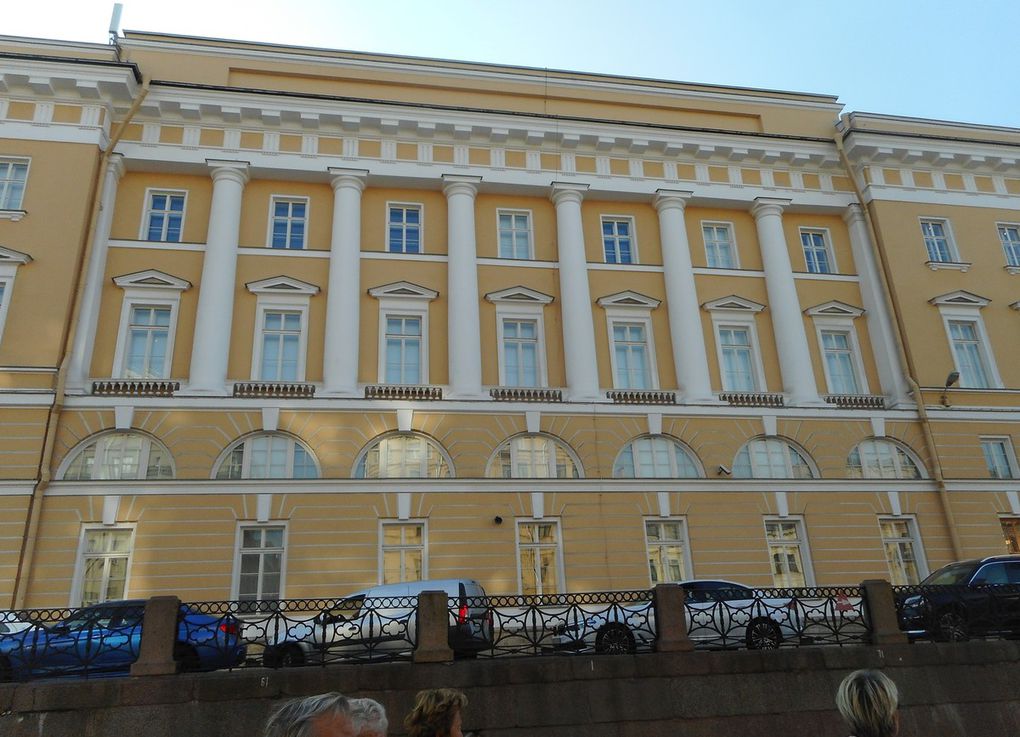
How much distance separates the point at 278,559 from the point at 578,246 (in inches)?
518

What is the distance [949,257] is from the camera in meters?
25.8

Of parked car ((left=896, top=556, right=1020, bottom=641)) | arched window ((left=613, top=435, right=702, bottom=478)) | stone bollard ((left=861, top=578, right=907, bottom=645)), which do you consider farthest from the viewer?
arched window ((left=613, top=435, right=702, bottom=478))

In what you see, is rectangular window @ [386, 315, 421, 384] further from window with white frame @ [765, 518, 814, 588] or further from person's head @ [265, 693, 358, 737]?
person's head @ [265, 693, 358, 737]

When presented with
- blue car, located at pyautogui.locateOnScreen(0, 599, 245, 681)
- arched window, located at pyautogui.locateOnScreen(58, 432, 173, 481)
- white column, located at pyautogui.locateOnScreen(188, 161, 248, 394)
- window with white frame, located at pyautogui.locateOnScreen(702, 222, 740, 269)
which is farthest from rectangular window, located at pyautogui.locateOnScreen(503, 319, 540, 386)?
blue car, located at pyautogui.locateOnScreen(0, 599, 245, 681)

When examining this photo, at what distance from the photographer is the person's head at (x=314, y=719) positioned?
2904 millimetres

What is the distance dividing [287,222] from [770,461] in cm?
1686

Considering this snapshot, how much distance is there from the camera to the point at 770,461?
2214cm

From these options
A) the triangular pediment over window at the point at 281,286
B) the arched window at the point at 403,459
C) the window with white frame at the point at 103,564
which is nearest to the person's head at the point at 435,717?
the arched window at the point at 403,459

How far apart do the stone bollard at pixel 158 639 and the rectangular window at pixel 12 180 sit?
15747mm

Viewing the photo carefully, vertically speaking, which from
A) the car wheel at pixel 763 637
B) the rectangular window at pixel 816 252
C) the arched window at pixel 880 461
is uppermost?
the rectangular window at pixel 816 252

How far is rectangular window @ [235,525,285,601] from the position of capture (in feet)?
60.7

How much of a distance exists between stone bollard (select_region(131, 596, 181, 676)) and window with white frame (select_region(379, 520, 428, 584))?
29.9 ft

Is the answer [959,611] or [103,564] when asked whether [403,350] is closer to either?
[103,564]

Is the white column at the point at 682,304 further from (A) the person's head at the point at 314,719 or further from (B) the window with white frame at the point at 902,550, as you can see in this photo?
(A) the person's head at the point at 314,719
